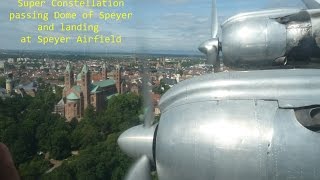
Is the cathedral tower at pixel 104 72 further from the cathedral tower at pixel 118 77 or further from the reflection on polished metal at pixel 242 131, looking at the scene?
the reflection on polished metal at pixel 242 131

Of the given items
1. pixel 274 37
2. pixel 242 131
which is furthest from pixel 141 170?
pixel 274 37

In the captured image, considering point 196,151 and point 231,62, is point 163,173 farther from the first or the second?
point 231,62

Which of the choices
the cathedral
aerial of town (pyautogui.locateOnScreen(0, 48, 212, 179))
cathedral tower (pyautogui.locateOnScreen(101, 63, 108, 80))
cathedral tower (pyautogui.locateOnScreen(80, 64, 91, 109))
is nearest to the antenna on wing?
aerial of town (pyautogui.locateOnScreen(0, 48, 212, 179))

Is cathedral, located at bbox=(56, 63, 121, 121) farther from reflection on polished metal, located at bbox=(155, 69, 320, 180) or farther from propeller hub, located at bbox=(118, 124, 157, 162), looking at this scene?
reflection on polished metal, located at bbox=(155, 69, 320, 180)

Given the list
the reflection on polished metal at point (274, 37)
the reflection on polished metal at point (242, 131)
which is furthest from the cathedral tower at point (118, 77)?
the reflection on polished metal at point (242, 131)

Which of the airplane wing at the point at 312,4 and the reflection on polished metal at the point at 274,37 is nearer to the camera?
the reflection on polished metal at the point at 274,37

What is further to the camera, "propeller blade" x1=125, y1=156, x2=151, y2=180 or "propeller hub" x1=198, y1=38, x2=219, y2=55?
"propeller hub" x1=198, y1=38, x2=219, y2=55
